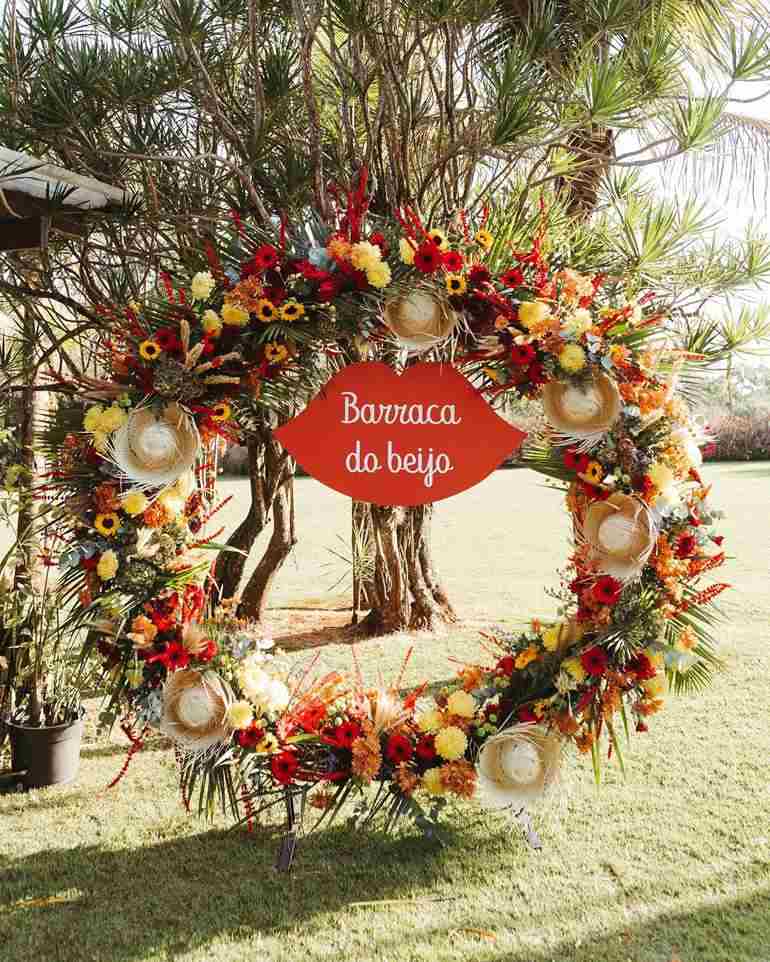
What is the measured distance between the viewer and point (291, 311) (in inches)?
108

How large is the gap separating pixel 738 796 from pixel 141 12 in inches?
169

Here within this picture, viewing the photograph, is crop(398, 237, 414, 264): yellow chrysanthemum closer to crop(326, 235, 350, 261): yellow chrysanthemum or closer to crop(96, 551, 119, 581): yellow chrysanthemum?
crop(326, 235, 350, 261): yellow chrysanthemum

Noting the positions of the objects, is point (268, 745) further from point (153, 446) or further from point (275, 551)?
point (275, 551)

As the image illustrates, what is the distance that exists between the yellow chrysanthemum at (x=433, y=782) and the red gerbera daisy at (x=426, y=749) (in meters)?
0.04

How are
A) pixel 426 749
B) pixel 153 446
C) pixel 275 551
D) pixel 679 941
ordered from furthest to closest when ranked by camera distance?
pixel 275 551 → pixel 426 749 → pixel 153 446 → pixel 679 941

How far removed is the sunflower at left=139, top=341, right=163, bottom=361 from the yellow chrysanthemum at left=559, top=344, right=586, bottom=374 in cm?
126

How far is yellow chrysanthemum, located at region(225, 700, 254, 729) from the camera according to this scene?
2.77 metres

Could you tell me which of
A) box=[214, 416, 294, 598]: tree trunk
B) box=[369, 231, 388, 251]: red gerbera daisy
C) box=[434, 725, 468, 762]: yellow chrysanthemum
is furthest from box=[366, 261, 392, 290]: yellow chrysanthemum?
box=[214, 416, 294, 598]: tree trunk

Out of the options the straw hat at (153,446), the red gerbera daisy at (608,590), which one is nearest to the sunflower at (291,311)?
the straw hat at (153,446)

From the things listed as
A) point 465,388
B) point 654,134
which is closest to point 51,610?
point 465,388

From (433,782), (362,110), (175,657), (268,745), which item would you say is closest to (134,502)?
(175,657)

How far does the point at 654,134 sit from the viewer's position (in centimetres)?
589

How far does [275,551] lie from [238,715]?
3552mm

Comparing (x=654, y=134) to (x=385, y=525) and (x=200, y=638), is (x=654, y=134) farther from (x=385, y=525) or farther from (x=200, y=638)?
(x=200, y=638)
